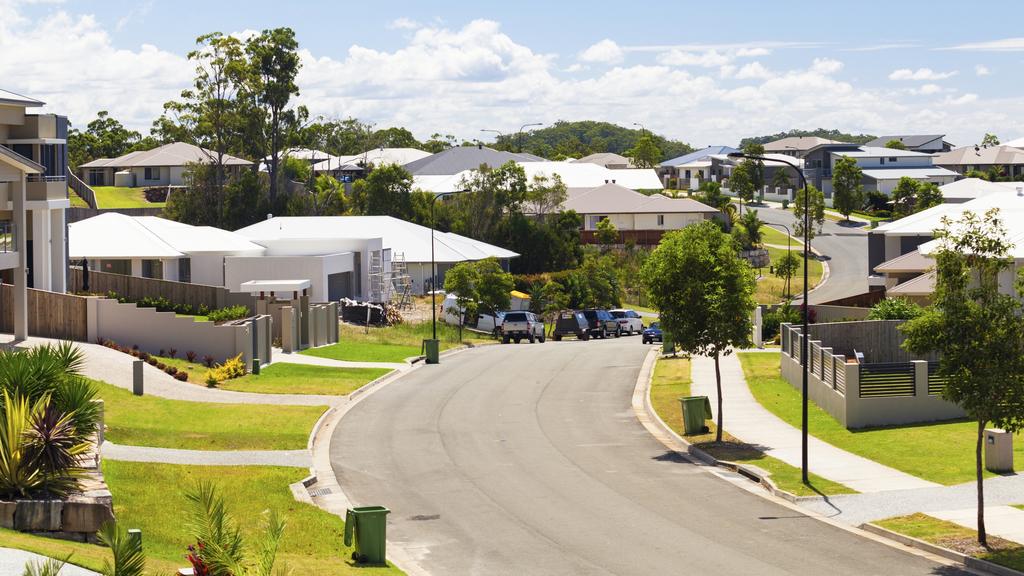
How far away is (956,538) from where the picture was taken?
22484 millimetres

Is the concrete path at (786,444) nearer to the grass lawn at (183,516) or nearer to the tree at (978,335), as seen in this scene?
the tree at (978,335)

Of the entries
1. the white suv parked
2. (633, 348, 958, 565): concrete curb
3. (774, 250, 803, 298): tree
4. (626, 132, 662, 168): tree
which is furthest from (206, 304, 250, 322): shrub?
(626, 132, 662, 168): tree

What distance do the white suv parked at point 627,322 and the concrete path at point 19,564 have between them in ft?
208

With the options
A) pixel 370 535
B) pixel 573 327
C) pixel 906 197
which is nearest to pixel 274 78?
pixel 573 327

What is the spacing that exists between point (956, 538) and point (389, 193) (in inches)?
3673

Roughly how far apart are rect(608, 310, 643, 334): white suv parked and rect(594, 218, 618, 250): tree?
119 feet

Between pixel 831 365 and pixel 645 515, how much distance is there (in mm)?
14555

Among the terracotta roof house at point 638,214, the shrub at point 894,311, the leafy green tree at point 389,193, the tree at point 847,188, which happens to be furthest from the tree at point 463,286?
the tree at point 847,188

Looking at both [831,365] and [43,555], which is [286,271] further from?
[43,555]

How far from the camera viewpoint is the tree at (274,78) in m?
110

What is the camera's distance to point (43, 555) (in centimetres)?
1600

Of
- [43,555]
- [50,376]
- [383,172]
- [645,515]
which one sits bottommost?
[645,515]

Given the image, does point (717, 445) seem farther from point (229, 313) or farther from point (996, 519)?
point (229, 313)

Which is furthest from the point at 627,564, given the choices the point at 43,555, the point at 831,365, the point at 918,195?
the point at 918,195
